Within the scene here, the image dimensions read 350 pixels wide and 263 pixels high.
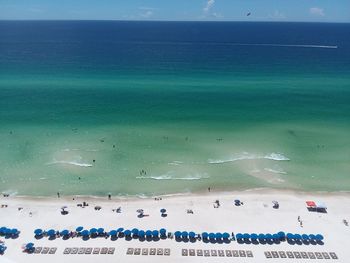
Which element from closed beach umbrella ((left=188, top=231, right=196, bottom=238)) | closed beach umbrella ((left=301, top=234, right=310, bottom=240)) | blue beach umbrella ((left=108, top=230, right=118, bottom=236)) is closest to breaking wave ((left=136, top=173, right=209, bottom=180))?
closed beach umbrella ((left=188, top=231, right=196, bottom=238))

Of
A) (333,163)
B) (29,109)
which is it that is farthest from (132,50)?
(333,163)

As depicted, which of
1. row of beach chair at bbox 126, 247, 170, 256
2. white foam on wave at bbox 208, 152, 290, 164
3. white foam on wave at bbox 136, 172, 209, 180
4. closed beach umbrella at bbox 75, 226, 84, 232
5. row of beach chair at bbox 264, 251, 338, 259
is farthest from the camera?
white foam on wave at bbox 208, 152, 290, 164

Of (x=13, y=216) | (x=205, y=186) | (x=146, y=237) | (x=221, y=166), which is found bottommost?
(x=146, y=237)

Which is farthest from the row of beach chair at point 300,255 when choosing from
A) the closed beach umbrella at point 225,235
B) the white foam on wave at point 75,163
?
the white foam on wave at point 75,163

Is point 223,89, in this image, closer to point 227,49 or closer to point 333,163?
point 333,163

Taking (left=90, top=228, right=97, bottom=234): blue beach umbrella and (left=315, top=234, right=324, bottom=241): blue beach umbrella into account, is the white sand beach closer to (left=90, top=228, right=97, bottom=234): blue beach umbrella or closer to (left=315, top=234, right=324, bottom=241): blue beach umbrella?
(left=315, top=234, right=324, bottom=241): blue beach umbrella

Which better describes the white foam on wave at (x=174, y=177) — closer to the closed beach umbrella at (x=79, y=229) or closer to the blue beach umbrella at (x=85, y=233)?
the closed beach umbrella at (x=79, y=229)
